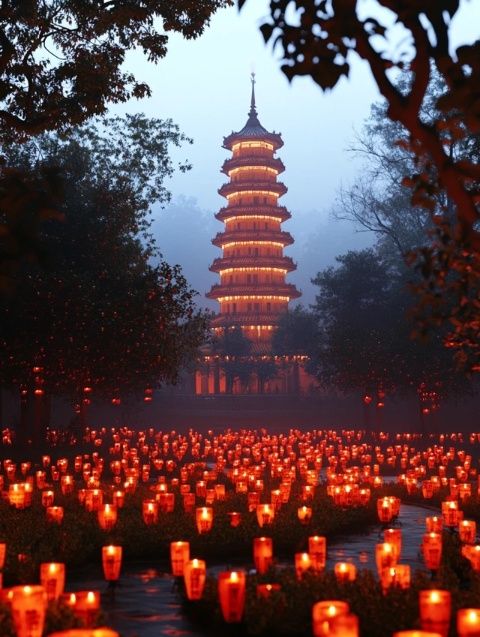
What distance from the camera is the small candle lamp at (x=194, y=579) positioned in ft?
24.0

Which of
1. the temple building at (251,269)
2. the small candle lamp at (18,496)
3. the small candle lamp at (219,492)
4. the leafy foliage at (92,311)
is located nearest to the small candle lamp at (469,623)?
the small candle lamp at (18,496)

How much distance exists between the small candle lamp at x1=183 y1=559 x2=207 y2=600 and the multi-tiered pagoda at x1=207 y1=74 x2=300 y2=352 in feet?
183

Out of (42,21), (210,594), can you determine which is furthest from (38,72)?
(210,594)

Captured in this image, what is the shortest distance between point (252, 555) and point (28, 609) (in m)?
5.74

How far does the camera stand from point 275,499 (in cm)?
1327

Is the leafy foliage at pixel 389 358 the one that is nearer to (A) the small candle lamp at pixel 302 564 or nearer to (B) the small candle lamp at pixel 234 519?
(B) the small candle lamp at pixel 234 519

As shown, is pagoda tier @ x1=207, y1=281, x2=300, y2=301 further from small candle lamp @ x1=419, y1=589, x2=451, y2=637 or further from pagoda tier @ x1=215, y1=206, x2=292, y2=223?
small candle lamp @ x1=419, y1=589, x2=451, y2=637

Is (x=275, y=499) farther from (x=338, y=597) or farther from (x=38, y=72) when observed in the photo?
(x=38, y=72)

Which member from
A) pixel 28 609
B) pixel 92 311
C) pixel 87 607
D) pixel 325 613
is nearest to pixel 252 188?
pixel 92 311

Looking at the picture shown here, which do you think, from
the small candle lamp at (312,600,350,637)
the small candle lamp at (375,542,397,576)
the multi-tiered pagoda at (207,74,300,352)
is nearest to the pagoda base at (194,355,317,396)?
the multi-tiered pagoda at (207,74,300,352)

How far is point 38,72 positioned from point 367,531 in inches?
329

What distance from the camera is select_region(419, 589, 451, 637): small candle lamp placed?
5.64 metres

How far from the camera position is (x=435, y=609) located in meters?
5.64

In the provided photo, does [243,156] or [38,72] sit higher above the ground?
[243,156]
